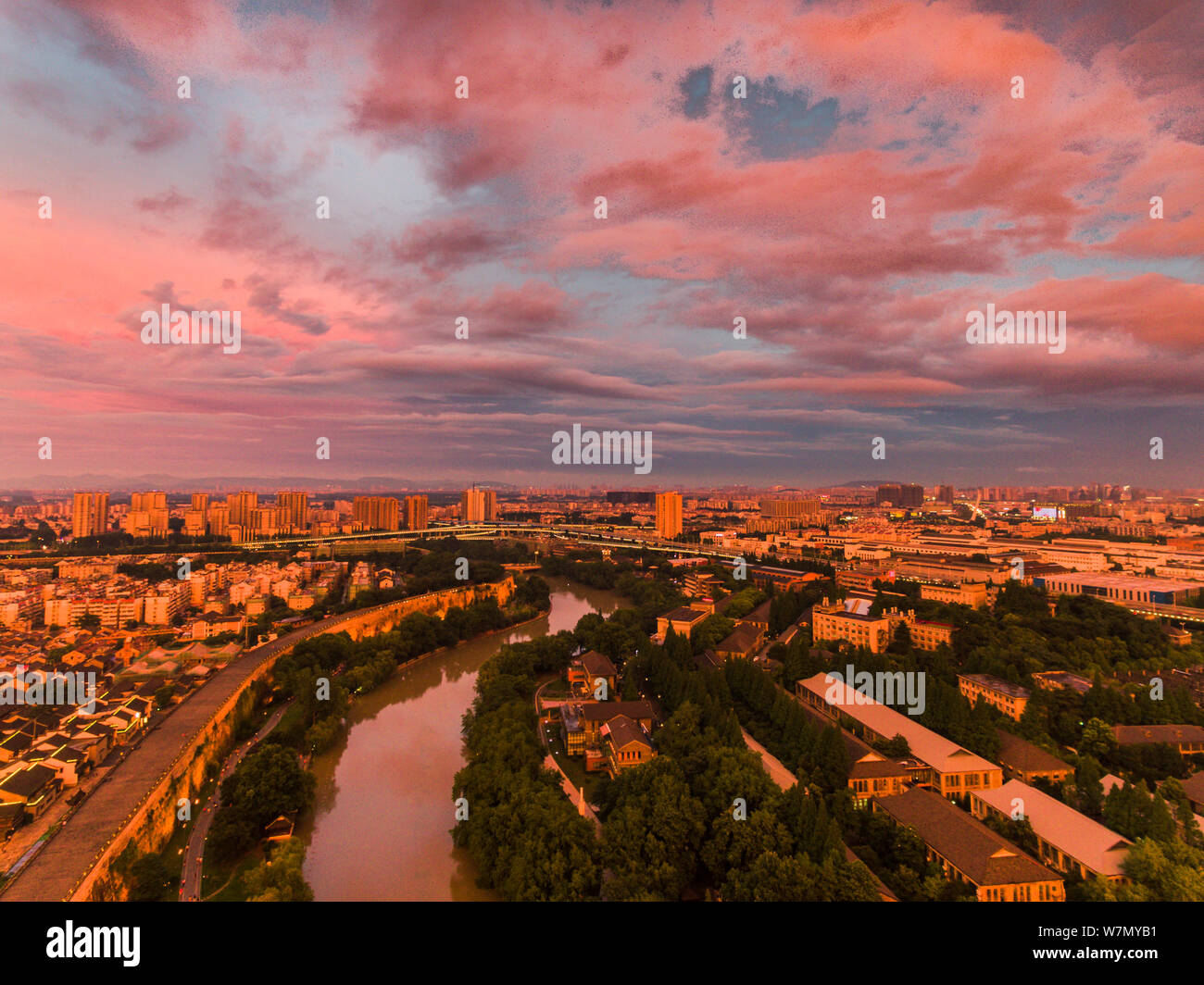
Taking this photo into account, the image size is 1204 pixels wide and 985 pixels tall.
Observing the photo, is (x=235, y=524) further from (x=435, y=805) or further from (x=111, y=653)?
(x=435, y=805)

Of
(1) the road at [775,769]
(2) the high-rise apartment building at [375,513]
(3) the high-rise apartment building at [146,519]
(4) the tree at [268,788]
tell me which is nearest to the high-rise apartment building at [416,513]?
(2) the high-rise apartment building at [375,513]

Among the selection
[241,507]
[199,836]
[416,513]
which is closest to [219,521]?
[241,507]

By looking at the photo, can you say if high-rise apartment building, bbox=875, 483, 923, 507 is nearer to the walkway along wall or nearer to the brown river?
the brown river

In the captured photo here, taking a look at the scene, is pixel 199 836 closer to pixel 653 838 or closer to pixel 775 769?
pixel 653 838

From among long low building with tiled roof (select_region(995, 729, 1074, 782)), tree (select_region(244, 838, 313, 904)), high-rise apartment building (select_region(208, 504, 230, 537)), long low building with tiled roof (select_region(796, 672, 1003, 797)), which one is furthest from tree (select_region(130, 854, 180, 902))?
high-rise apartment building (select_region(208, 504, 230, 537))
